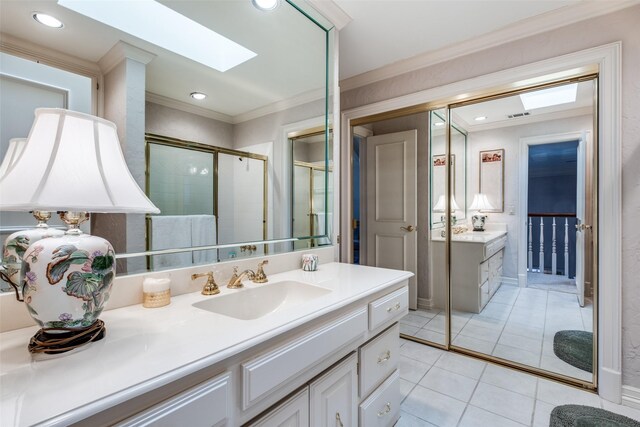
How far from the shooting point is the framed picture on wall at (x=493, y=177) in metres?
2.54

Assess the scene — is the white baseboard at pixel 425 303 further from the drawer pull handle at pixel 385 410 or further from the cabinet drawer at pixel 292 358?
the cabinet drawer at pixel 292 358

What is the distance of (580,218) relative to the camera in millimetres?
2109

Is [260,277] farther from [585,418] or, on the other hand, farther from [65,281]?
[585,418]

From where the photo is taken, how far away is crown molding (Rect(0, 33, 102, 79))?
821 millimetres

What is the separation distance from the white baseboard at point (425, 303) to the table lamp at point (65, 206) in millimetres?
2822

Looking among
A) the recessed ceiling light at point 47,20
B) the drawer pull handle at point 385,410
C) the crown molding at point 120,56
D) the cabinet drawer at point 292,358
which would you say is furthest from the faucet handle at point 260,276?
the recessed ceiling light at point 47,20

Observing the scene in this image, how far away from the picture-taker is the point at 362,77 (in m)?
2.77

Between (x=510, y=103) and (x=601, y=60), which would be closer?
(x=601, y=60)

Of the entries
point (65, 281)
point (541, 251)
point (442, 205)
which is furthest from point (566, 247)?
point (65, 281)

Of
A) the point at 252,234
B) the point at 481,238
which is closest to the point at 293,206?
the point at 252,234

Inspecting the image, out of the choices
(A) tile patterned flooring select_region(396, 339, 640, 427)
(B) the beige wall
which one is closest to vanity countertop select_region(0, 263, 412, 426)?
(A) tile patterned flooring select_region(396, 339, 640, 427)

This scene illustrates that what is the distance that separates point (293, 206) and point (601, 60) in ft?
6.79

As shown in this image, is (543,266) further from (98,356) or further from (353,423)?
(98,356)

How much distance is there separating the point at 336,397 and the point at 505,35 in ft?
8.27
